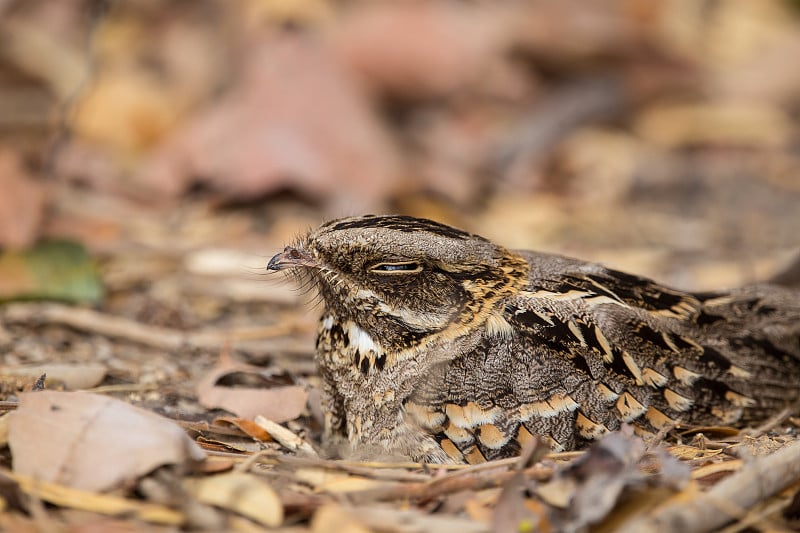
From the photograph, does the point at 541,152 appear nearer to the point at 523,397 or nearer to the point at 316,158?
the point at 316,158

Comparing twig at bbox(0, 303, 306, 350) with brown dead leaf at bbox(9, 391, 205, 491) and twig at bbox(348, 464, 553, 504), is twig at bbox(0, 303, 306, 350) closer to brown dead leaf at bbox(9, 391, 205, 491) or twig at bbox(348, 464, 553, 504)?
brown dead leaf at bbox(9, 391, 205, 491)

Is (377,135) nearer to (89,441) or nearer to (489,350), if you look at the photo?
(489,350)

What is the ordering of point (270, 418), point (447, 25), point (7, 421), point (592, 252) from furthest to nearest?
point (447, 25)
point (592, 252)
point (270, 418)
point (7, 421)

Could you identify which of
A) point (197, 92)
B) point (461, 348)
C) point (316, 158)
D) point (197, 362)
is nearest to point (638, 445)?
point (461, 348)

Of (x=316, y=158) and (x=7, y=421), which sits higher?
(x=316, y=158)

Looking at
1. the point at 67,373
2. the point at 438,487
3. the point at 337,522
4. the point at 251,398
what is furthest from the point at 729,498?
the point at 67,373

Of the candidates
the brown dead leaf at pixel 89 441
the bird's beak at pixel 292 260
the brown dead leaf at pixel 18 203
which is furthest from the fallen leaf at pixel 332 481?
the brown dead leaf at pixel 18 203
